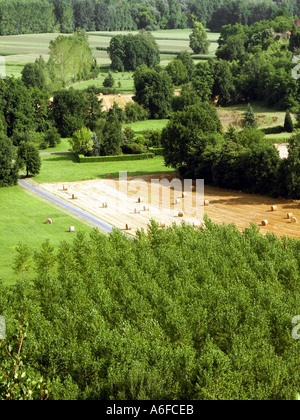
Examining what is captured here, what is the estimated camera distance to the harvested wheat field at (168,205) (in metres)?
67.0

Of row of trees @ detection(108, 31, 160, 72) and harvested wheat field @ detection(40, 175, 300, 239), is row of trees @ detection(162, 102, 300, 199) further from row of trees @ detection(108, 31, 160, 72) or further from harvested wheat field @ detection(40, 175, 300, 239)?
row of trees @ detection(108, 31, 160, 72)

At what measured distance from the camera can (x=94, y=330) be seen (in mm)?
35031

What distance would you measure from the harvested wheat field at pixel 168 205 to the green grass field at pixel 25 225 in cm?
348

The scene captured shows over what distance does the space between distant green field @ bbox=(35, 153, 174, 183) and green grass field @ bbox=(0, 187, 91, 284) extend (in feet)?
31.2

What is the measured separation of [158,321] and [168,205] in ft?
123

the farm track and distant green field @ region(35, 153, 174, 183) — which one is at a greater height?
distant green field @ region(35, 153, 174, 183)

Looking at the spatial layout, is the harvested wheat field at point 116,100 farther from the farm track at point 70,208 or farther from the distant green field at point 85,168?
the farm track at point 70,208

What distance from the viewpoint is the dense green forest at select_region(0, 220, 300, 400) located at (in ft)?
97.8

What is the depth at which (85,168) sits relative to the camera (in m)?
94.8

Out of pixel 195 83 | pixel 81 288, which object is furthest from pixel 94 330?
pixel 195 83

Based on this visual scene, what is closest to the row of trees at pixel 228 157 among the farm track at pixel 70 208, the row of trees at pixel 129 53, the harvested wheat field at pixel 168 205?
the harvested wheat field at pixel 168 205

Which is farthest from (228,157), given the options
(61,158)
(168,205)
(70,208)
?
(61,158)

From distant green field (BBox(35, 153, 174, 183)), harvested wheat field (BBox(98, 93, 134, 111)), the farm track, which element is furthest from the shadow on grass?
harvested wheat field (BBox(98, 93, 134, 111))
